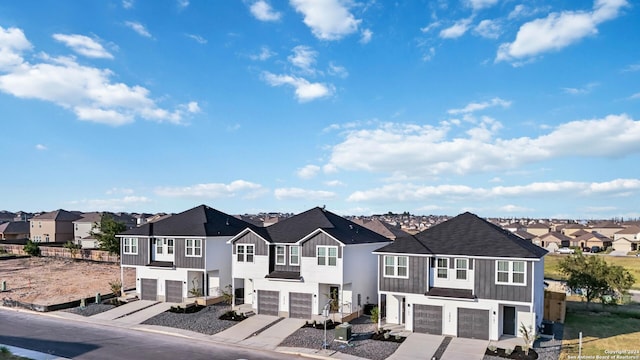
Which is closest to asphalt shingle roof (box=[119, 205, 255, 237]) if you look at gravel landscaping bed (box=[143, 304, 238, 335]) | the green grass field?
gravel landscaping bed (box=[143, 304, 238, 335])

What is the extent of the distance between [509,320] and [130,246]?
29.6m

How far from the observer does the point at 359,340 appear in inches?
1051

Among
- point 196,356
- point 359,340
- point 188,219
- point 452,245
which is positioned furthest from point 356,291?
point 188,219

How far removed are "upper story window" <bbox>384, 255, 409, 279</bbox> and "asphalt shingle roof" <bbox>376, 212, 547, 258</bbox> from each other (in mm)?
456

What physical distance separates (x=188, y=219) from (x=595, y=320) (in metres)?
31.0

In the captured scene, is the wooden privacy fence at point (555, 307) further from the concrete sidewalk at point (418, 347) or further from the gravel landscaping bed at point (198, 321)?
the gravel landscaping bed at point (198, 321)

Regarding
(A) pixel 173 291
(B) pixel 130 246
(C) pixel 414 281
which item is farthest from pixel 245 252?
(C) pixel 414 281

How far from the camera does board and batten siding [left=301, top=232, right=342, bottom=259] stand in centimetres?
3073

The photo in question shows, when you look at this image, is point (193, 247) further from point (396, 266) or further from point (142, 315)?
point (396, 266)

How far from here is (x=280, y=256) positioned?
3325 centimetres

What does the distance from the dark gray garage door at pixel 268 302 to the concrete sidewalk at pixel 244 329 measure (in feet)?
1.46

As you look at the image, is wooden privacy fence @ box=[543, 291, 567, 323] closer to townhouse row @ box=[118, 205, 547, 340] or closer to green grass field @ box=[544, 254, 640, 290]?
townhouse row @ box=[118, 205, 547, 340]

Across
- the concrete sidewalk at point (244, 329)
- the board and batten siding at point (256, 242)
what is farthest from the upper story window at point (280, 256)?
the concrete sidewalk at point (244, 329)

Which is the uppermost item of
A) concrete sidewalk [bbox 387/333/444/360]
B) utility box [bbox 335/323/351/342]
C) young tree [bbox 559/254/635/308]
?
young tree [bbox 559/254/635/308]
